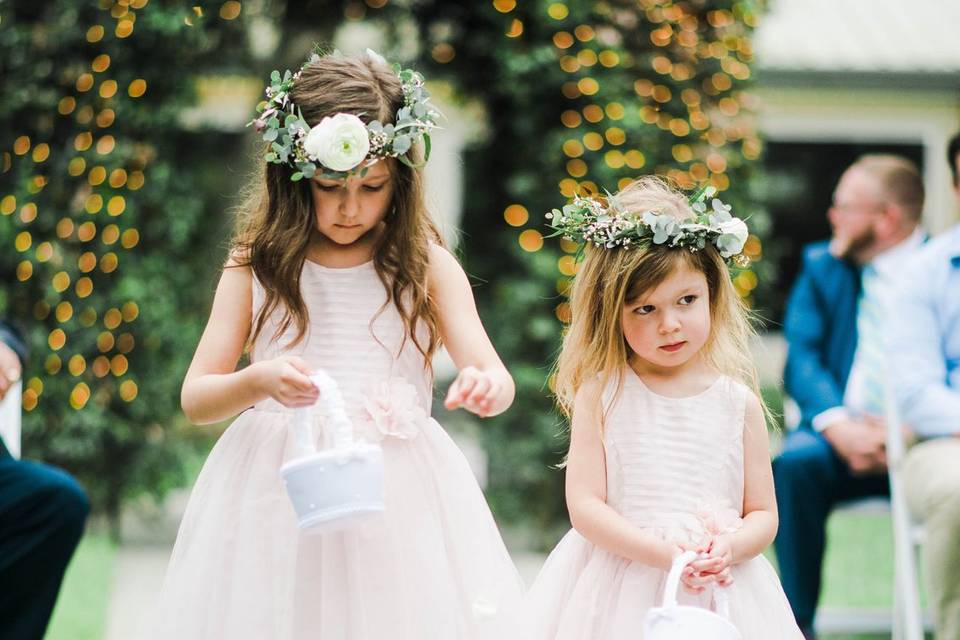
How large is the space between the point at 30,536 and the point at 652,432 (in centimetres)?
196

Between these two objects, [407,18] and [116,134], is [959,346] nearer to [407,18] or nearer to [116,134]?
[407,18]

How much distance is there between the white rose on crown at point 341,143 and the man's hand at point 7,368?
62.6 inches

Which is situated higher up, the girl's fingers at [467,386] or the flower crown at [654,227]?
the flower crown at [654,227]

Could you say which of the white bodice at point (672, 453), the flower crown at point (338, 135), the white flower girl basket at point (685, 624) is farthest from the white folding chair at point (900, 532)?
the flower crown at point (338, 135)

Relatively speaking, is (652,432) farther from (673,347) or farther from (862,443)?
(862,443)

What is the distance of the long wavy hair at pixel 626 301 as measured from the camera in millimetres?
2605

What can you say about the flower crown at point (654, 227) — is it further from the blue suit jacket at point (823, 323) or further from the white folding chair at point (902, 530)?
the blue suit jacket at point (823, 323)

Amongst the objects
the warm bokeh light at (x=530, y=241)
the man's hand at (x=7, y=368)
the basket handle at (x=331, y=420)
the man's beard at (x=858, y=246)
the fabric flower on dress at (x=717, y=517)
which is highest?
the warm bokeh light at (x=530, y=241)

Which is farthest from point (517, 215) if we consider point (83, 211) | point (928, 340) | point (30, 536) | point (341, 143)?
point (341, 143)

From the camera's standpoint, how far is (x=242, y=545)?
100 inches

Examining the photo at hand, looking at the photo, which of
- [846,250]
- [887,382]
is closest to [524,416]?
[846,250]

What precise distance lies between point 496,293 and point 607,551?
364cm

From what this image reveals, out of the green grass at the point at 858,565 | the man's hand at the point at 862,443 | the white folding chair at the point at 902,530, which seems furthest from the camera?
the green grass at the point at 858,565

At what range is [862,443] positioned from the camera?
14.1ft
